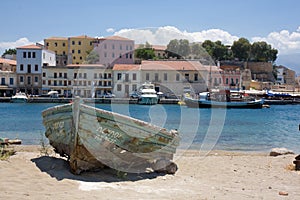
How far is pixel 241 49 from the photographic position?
90125mm

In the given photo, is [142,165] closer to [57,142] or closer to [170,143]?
[170,143]

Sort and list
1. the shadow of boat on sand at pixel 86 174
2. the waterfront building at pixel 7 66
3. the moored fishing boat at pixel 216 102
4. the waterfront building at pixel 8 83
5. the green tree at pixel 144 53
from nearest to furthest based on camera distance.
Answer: the shadow of boat on sand at pixel 86 174 → the moored fishing boat at pixel 216 102 → the waterfront building at pixel 8 83 → the waterfront building at pixel 7 66 → the green tree at pixel 144 53

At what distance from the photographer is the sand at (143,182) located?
23.4 feet

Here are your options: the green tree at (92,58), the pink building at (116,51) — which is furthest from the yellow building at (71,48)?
the pink building at (116,51)

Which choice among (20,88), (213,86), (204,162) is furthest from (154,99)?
(204,162)

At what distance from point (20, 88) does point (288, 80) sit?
2793 inches

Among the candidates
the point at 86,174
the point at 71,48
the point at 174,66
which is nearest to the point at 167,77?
the point at 174,66

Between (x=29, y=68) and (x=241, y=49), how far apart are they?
50.9 m

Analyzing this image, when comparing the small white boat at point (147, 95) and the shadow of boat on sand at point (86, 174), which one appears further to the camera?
the small white boat at point (147, 95)

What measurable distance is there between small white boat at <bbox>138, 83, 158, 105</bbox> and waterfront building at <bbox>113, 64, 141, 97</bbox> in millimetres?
3658

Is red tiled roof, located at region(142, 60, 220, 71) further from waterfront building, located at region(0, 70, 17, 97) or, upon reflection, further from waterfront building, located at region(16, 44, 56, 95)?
waterfront building, located at region(0, 70, 17, 97)

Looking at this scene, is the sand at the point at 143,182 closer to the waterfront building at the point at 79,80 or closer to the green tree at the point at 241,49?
the waterfront building at the point at 79,80

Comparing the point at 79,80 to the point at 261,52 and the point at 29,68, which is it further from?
the point at 261,52

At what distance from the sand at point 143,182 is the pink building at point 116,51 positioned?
181 ft
